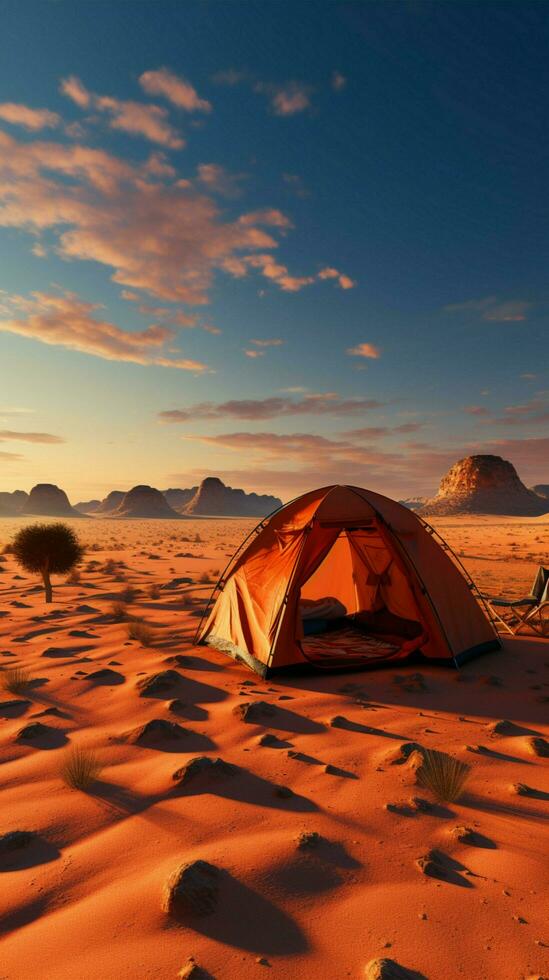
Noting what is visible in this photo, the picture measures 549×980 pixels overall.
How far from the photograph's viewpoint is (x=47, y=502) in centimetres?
18725

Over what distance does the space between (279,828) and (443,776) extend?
1402 millimetres

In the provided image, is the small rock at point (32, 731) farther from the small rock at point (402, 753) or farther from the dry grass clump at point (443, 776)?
the dry grass clump at point (443, 776)

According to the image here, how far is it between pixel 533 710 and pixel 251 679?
3536mm

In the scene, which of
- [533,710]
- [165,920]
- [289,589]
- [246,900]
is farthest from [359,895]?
[289,589]

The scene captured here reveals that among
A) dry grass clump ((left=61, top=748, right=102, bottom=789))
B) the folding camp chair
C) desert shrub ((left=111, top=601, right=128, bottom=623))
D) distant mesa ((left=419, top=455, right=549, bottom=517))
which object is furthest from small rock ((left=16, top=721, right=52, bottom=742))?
distant mesa ((left=419, top=455, right=549, bottom=517))

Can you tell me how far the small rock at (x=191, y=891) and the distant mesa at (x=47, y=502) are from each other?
192 m

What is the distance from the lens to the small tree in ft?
45.4

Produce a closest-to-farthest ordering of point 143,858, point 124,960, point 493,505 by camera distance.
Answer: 1. point 124,960
2. point 143,858
3. point 493,505

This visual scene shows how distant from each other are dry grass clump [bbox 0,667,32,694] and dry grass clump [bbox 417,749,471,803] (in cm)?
509

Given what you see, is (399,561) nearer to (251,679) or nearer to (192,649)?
(251,679)

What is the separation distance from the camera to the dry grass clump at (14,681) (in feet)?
22.1

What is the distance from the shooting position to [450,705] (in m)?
6.20

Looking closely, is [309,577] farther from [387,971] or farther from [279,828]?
[387,971]

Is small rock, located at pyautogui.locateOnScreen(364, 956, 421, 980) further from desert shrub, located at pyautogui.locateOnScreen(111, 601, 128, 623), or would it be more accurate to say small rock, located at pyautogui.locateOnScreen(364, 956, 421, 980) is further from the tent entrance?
desert shrub, located at pyautogui.locateOnScreen(111, 601, 128, 623)
